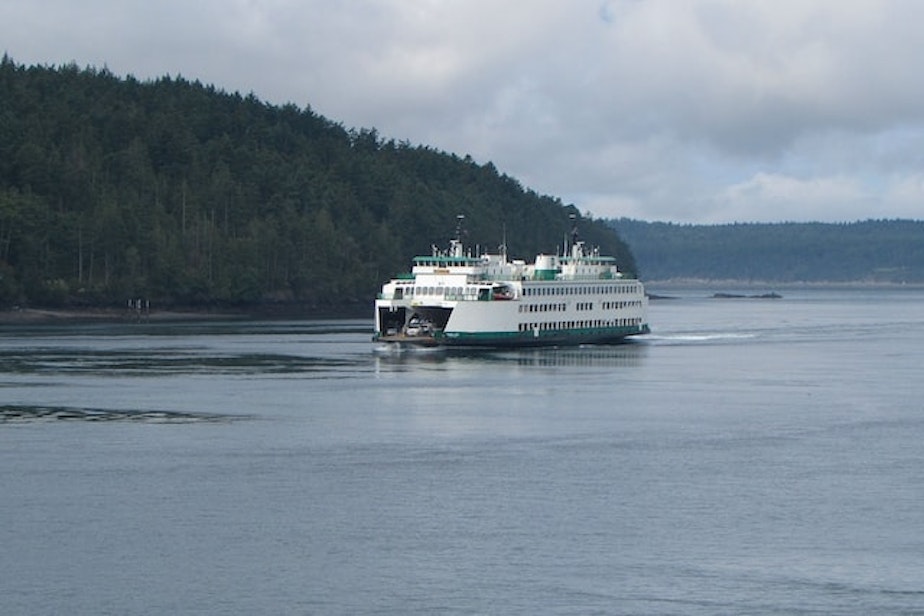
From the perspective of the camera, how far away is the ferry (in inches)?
3856

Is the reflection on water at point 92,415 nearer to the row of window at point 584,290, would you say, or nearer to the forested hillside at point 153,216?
the row of window at point 584,290

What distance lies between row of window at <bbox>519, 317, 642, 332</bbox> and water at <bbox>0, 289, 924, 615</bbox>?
2151 centimetres

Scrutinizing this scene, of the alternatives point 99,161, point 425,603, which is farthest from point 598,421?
point 99,161

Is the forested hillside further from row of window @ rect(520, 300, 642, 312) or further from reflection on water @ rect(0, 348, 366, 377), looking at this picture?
row of window @ rect(520, 300, 642, 312)

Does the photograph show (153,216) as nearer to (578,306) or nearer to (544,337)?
(578,306)

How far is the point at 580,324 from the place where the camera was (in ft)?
357

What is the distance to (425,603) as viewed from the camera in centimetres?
3058

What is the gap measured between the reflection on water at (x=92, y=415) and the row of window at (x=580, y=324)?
43.9 metres

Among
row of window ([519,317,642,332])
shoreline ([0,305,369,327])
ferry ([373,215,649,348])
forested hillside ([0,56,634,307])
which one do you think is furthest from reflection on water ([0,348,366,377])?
forested hillside ([0,56,634,307])

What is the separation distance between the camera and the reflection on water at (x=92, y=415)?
57.6 meters

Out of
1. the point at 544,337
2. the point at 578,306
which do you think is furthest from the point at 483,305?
the point at 578,306

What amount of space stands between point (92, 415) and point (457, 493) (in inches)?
855

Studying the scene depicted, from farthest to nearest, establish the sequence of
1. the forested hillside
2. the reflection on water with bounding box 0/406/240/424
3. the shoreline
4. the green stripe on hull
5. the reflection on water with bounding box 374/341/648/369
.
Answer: the forested hillside, the shoreline, the green stripe on hull, the reflection on water with bounding box 374/341/648/369, the reflection on water with bounding box 0/406/240/424

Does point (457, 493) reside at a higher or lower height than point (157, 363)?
lower
